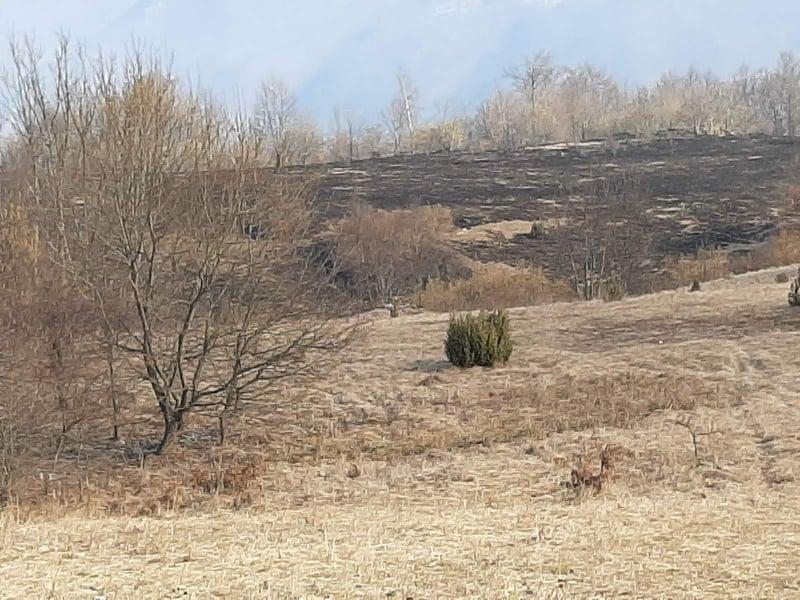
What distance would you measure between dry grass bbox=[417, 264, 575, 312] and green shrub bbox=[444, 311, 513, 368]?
8713 millimetres

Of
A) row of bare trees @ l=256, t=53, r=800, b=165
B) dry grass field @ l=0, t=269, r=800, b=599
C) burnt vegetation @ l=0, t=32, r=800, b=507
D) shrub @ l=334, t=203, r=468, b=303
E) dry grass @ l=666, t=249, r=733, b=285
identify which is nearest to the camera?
dry grass field @ l=0, t=269, r=800, b=599

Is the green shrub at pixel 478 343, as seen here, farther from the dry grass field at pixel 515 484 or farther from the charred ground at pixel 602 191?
the charred ground at pixel 602 191

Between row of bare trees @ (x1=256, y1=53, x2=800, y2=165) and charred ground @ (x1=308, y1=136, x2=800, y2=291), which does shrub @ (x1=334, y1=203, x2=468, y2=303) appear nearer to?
charred ground @ (x1=308, y1=136, x2=800, y2=291)

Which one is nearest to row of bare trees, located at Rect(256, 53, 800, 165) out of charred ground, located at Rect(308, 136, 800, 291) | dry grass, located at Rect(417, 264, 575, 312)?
charred ground, located at Rect(308, 136, 800, 291)

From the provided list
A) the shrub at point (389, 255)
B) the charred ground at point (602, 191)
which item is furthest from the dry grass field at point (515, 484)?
the charred ground at point (602, 191)

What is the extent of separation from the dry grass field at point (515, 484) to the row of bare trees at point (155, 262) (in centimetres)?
160

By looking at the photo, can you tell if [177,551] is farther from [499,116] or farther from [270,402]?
[499,116]

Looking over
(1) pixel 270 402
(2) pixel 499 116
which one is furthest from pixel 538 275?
(2) pixel 499 116

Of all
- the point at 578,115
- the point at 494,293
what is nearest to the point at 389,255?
the point at 494,293

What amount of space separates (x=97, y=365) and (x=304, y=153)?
5.48m

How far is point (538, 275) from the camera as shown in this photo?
31031 millimetres

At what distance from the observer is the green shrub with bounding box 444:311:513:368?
56.1 ft

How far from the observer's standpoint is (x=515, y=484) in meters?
10.7

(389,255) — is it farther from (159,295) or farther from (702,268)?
(159,295)
